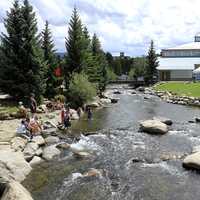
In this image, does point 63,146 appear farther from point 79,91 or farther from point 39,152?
point 79,91

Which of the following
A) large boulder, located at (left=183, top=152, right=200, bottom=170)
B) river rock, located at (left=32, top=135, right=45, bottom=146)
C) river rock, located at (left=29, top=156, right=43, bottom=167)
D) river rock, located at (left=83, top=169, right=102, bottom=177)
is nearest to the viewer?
river rock, located at (left=83, top=169, right=102, bottom=177)

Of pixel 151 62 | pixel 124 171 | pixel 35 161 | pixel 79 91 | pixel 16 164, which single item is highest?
pixel 151 62

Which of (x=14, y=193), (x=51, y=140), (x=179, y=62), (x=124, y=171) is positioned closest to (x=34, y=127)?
(x=51, y=140)

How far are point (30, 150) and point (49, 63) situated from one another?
25236mm

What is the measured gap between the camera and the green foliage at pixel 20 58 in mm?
41250

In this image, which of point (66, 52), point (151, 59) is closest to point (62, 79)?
point (66, 52)

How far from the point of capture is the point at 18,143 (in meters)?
25.6

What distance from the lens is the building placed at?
107 m

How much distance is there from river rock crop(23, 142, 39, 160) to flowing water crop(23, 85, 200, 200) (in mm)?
1240

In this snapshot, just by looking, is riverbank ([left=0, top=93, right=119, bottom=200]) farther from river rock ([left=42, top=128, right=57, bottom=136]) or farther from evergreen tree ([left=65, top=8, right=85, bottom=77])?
evergreen tree ([left=65, top=8, right=85, bottom=77])

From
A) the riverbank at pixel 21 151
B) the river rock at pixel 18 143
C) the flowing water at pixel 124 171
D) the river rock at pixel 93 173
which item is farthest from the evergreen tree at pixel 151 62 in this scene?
the river rock at pixel 93 173

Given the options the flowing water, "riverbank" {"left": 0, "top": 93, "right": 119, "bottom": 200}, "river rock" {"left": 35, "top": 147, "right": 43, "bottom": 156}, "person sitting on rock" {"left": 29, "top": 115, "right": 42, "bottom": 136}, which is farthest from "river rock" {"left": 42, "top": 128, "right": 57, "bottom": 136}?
"river rock" {"left": 35, "top": 147, "right": 43, "bottom": 156}

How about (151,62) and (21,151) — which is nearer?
(21,151)

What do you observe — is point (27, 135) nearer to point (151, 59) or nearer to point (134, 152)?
point (134, 152)
